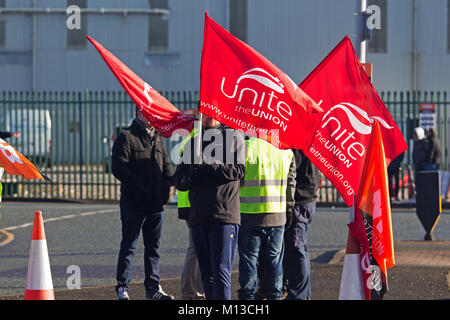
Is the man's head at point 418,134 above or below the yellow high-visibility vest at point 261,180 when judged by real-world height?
above

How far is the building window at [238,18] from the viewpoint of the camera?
112ft

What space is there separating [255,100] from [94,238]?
6.72 m

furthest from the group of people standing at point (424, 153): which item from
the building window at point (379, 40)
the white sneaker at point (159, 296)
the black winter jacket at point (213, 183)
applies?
the building window at point (379, 40)

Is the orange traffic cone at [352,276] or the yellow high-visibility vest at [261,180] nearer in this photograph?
the orange traffic cone at [352,276]

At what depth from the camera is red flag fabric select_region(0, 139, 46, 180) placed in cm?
786

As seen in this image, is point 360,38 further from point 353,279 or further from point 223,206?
point 353,279

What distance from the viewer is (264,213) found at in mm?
7621

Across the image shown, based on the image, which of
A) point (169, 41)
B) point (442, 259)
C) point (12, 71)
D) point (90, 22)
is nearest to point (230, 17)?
point (169, 41)

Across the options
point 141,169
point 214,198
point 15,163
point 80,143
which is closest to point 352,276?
point 214,198

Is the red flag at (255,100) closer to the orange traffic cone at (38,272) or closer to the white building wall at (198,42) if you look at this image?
the orange traffic cone at (38,272)

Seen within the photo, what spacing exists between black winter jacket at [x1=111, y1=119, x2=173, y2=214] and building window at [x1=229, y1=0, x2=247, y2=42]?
25903mm

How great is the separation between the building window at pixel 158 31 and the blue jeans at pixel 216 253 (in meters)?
28.1

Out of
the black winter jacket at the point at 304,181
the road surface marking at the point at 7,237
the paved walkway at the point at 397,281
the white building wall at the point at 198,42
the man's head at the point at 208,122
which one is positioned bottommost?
the paved walkway at the point at 397,281

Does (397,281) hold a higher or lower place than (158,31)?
lower
